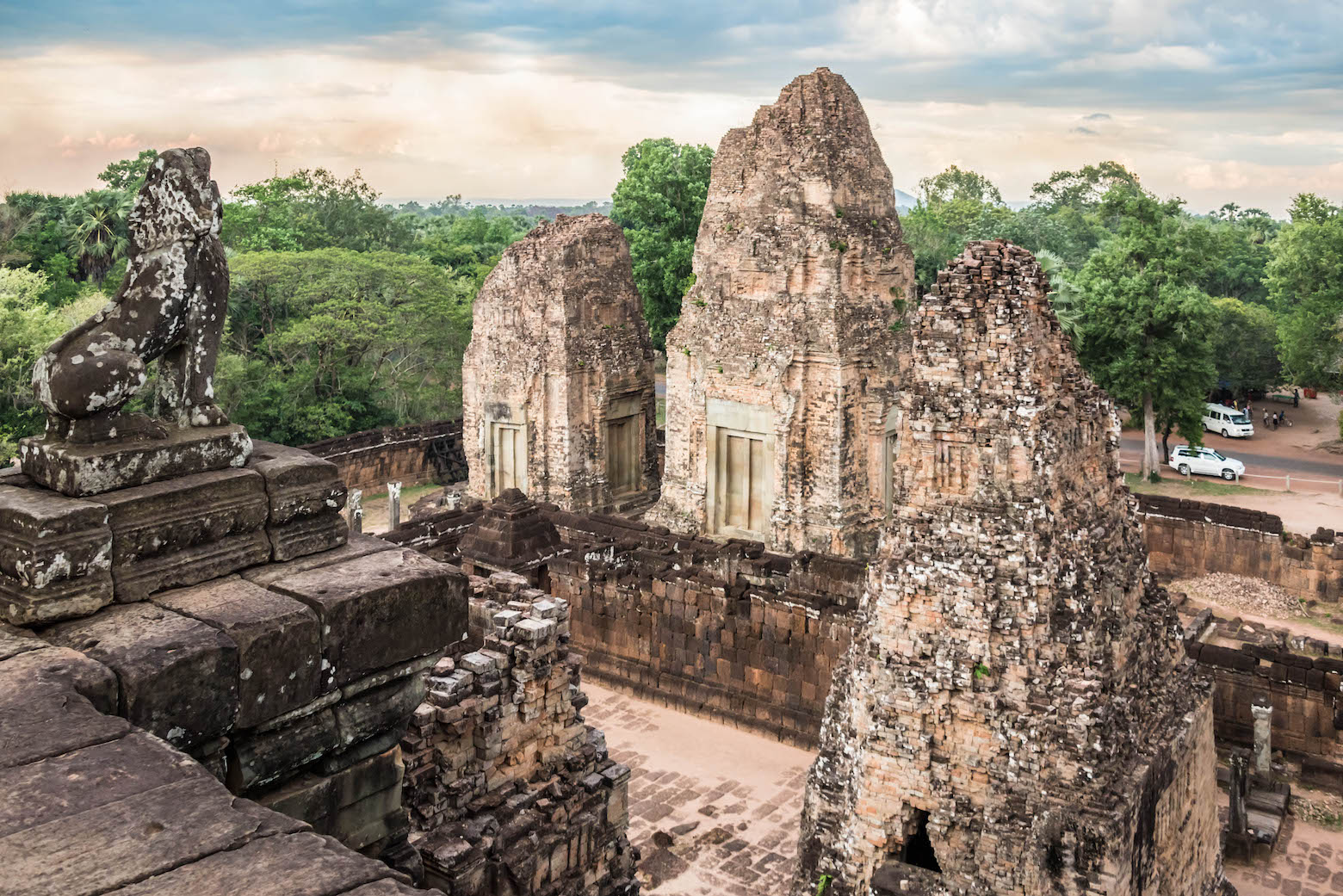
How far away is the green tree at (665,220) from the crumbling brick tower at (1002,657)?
2730 cm

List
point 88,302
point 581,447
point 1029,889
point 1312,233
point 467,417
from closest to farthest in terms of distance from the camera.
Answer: point 1029,889
point 581,447
point 467,417
point 88,302
point 1312,233

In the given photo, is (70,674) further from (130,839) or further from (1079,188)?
(1079,188)

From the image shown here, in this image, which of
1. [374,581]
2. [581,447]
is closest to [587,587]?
[581,447]

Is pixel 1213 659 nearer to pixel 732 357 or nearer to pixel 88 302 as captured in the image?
pixel 732 357

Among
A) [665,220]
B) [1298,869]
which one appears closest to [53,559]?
→ [1298,869]

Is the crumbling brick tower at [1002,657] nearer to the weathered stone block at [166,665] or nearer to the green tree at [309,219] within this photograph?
the weathered stone block at [166,665]

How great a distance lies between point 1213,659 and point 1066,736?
7169 mm

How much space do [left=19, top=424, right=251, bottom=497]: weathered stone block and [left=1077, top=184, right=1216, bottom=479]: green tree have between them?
89.6ft

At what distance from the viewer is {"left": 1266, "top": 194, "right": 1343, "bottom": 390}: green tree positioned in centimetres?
3325

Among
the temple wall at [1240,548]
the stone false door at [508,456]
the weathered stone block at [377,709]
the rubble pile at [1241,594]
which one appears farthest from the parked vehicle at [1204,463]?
the weathered stone block at [377,709]

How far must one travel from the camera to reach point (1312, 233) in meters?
33.6

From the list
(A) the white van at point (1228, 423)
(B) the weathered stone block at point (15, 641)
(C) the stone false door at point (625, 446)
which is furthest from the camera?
(A) the white van at point (1228, 423)

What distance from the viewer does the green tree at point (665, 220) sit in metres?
37.0

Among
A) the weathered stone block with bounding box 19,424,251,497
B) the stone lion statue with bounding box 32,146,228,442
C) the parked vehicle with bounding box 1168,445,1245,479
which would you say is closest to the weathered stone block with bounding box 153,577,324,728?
the weathered stone block with bounding box 19,424,251,497
